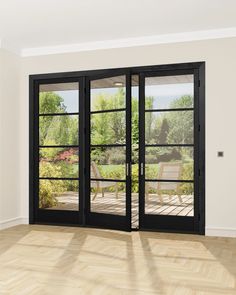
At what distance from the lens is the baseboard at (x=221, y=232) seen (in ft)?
19.1

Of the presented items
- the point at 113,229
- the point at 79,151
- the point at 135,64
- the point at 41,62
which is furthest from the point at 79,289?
the point at 41,62

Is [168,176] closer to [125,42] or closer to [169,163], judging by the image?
[169,163]

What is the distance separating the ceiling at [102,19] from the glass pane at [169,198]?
2.22m

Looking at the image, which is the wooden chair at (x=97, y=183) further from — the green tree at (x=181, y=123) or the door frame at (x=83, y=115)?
the green tree at (x=181, y=123)

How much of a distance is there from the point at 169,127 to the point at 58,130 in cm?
184

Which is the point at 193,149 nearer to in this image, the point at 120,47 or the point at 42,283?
the point at 120,47

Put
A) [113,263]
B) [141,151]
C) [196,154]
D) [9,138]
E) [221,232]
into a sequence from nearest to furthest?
1. [113,263]
2. [221,232]
3. [196,154]
4. [141,151]
5. [9,138]

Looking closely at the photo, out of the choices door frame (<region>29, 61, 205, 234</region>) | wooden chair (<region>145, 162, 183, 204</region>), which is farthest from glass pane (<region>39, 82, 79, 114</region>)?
wooden chair (<region>145, 162, 183, 204</region>)

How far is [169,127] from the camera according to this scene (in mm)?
6191

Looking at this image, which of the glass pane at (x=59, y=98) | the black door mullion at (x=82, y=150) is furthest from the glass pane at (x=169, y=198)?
the glass pane at (x=59, y=98)

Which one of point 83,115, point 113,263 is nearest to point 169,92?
point 83,115

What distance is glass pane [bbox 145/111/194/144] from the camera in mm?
6102

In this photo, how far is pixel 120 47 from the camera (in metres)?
6.42

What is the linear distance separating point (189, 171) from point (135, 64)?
179 centimetres
